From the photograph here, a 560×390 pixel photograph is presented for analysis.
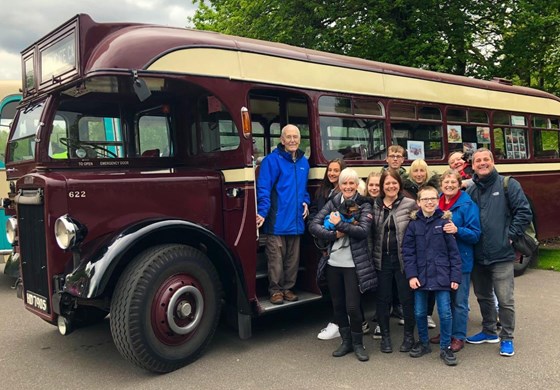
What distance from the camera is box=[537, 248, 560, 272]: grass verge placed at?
7.99 m

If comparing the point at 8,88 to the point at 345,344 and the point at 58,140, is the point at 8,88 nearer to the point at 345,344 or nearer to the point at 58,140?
the point at 58,140

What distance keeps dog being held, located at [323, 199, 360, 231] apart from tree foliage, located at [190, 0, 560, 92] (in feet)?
28.2

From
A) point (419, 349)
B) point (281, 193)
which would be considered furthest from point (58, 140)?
point (419, 349)

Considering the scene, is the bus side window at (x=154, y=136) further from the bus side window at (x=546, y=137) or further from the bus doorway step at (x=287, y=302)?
the bus side window at (x=546, y=137)

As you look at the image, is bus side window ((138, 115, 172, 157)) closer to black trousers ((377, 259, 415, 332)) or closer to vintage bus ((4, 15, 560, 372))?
vintage bus ((4, 15, 560, 372))

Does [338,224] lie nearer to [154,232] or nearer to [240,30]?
[154,232]

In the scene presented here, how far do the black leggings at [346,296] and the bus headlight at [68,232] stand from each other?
207 centimetres

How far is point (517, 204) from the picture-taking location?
4309 mm

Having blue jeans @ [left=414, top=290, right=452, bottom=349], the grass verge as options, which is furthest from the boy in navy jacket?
the grass verge

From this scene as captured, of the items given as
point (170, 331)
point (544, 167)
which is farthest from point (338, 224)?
point (544, 167)

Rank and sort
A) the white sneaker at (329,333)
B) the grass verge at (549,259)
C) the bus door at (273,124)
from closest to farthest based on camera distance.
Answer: the white sneaker at (329,333)
the bus door at (273,124)
the grass verge at (549,259)

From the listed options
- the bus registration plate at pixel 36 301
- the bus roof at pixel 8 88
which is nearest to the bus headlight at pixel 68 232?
the bus registration plate at pixel 36 301

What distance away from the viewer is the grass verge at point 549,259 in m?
7.99

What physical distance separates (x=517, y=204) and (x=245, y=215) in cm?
237
